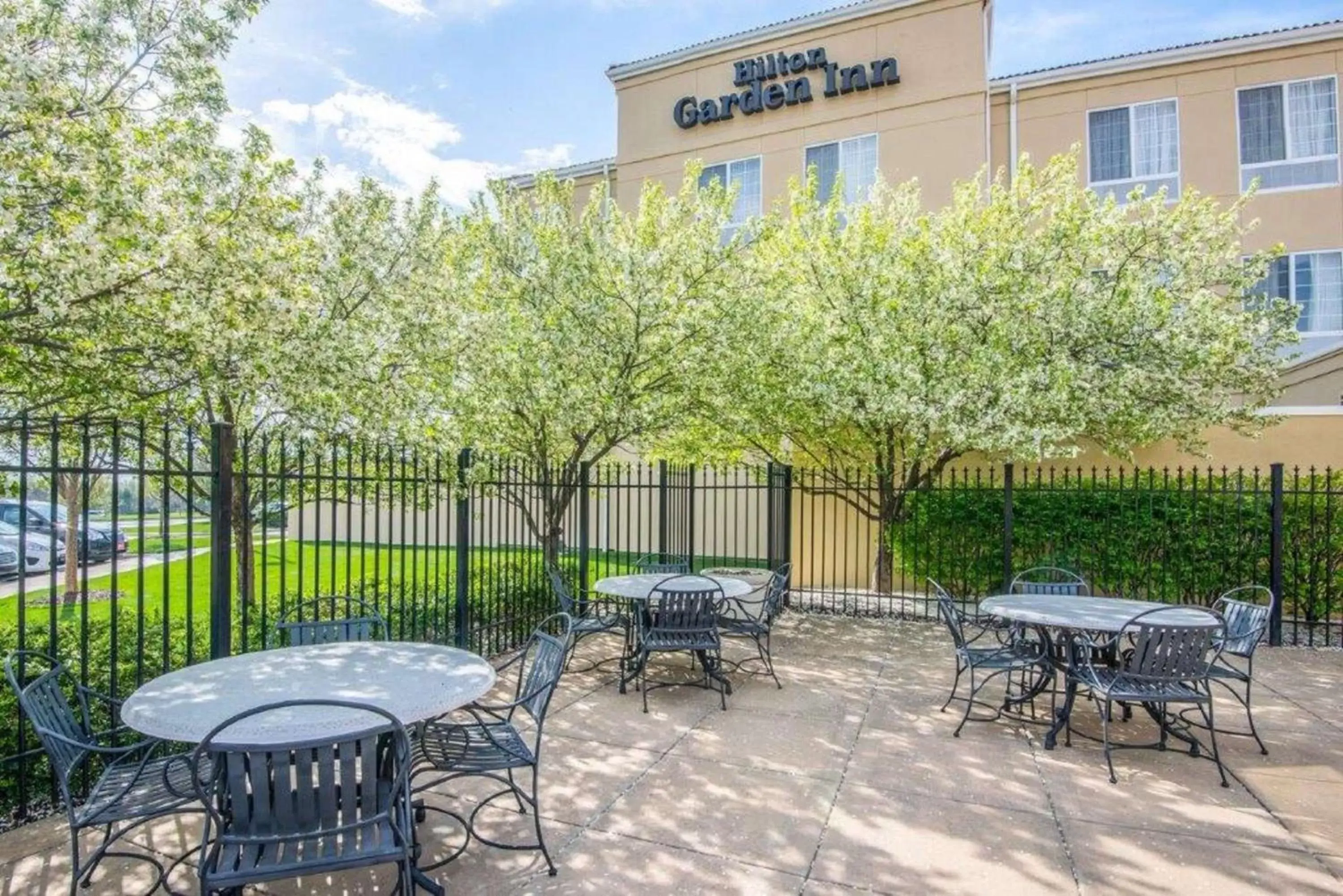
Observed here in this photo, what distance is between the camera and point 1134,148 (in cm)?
1375

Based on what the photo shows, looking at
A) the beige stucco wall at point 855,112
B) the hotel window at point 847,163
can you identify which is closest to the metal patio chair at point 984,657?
the beige stucco wall at point 855,112

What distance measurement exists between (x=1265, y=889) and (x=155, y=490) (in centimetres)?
1225

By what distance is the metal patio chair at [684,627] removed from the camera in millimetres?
6219

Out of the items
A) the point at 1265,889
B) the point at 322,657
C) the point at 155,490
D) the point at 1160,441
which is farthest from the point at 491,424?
the point at 1160,441

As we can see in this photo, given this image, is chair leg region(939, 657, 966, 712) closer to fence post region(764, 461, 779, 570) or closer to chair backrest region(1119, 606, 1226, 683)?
chair backrest region(1119, 606, 1226, 683)

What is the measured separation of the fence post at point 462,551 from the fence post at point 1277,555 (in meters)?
8.81

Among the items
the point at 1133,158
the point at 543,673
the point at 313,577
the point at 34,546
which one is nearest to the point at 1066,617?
the point at 543,673

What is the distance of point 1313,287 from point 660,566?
42.3 ft

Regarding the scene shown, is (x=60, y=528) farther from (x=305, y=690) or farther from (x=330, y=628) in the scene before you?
(x=305, y=690)

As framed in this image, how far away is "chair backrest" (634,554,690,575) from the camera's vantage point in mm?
8148

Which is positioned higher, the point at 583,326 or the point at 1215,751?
the point at 583,326

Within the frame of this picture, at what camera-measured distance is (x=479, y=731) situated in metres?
3.85

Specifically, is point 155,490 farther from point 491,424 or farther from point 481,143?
point 481,143

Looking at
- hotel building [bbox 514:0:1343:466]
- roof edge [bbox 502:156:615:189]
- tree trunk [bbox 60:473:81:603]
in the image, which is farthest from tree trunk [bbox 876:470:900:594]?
roof edge [bbox 502:156:615:189]
